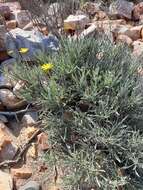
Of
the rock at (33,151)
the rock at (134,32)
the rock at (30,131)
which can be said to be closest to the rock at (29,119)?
the rock at (30,131)

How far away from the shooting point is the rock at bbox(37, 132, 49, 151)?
3078mm

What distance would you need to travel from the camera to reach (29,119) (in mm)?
3221

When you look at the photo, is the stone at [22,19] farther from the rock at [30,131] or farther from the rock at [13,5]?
the rock at [30,131]

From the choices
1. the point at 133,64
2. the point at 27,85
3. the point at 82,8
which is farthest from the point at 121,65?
the point at 82,8

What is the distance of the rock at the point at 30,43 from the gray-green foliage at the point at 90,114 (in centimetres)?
34

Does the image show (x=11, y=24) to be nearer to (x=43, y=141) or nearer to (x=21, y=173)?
(x=43, y=141)

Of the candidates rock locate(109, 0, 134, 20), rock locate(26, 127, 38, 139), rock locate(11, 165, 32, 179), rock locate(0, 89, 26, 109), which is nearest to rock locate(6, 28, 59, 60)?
rock locate(0, 89, 26, 109)

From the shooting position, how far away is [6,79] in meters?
3.37

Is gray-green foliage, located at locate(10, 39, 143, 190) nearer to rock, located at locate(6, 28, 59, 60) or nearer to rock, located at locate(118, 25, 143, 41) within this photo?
rock, located at locate(6, 28, 59, 60)

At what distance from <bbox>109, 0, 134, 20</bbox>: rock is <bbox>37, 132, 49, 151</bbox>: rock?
7.28 ft

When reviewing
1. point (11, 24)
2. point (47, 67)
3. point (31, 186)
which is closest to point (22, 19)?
point (11, 24)

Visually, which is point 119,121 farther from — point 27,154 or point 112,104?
point 27,154

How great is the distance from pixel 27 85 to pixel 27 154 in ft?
1.53

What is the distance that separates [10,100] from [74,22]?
1.16 metres
